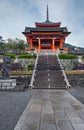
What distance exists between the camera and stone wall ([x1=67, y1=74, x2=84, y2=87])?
36531 millimetres

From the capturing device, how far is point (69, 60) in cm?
4972

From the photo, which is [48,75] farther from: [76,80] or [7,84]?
[7,84]

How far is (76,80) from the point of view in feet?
122

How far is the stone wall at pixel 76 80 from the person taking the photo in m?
36.5

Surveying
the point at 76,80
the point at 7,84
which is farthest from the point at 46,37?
the point at 7,84

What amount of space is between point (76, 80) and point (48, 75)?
14.9 feet

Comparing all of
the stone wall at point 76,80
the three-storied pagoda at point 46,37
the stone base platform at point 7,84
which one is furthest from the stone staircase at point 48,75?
the three-storied pagoda at point 46,37

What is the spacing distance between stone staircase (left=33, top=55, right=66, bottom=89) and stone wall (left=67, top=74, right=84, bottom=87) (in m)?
1.64

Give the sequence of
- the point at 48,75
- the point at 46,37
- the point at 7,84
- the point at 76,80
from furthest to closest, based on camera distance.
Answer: the point at 46,37 → the point at 48,75 → the point at 76,80 → the point at 7,84

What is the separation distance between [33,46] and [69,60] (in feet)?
64.0

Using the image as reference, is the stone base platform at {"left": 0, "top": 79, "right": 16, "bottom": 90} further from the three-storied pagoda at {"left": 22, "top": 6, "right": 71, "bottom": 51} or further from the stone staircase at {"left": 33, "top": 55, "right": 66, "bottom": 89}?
the three-storied pagoda at {"left": 22, "top": 6, "right": 71, "bottom": 51}

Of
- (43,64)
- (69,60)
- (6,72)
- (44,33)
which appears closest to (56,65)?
(43,64)

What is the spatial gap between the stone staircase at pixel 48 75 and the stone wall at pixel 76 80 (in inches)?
64.7

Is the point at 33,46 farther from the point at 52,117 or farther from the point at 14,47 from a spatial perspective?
the point at 52,117
